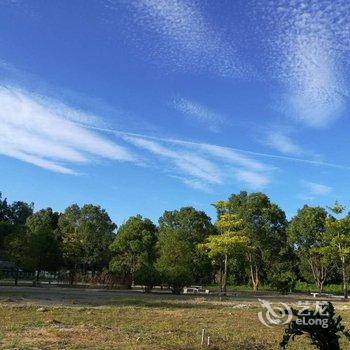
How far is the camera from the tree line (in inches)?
1640

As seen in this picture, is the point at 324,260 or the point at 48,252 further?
the point at 324,260

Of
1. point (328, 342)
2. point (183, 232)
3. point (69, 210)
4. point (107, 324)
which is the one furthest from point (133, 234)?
point (328, 342)

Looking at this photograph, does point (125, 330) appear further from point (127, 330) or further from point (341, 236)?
point (341, 236)

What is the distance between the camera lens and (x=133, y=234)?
166ft

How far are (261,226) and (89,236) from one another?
67.6 feet

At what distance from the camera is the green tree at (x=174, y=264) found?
39812 mm

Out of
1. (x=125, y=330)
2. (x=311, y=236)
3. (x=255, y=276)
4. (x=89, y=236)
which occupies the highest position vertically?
(x=311, y=236)

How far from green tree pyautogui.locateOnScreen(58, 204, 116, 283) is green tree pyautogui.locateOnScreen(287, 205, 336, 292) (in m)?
22.2

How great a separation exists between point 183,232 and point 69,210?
846 inches

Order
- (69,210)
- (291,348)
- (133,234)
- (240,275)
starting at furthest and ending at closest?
(69,210), (240,275), (133,234), (291,348)

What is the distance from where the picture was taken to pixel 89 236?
200 feet

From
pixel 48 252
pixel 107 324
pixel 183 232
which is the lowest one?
pixel 107 324

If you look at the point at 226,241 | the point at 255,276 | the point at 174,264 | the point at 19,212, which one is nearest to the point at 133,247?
the point at 174,264

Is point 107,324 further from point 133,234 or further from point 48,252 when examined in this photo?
point 133,234
